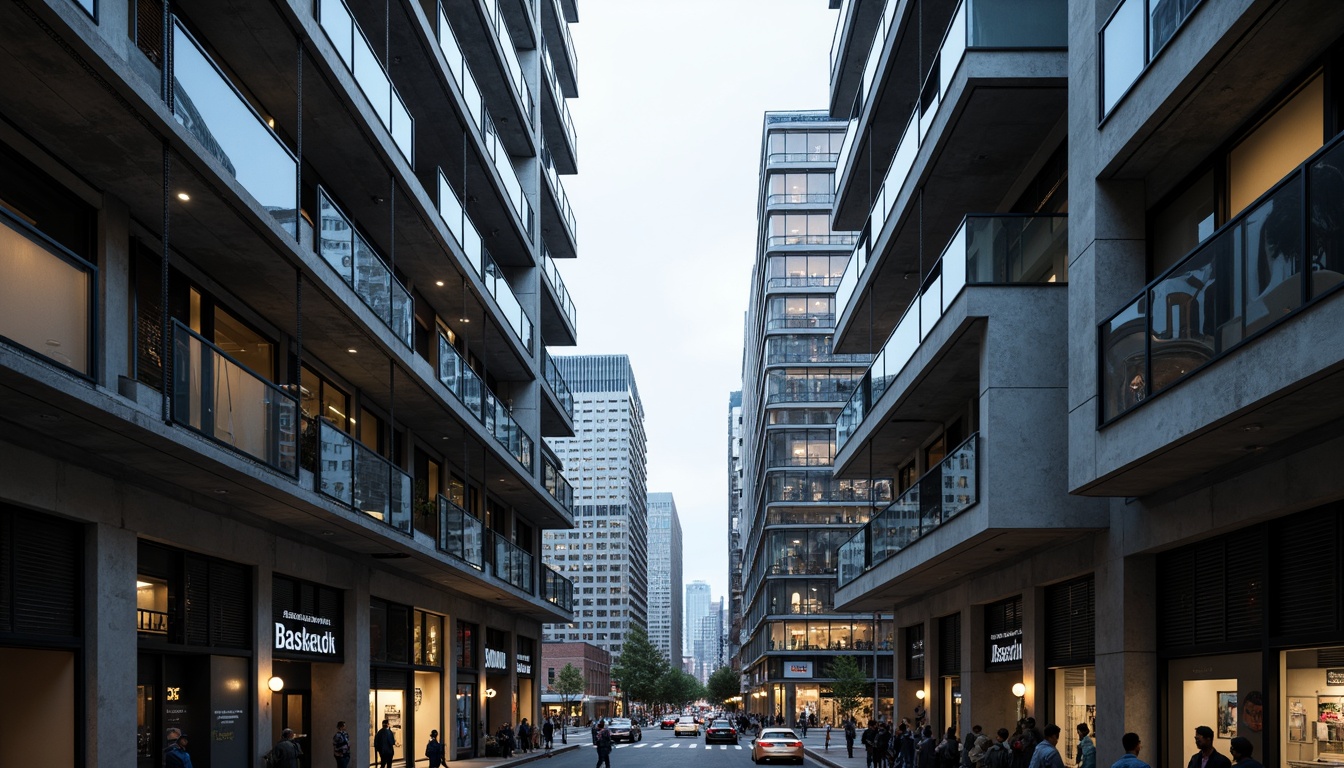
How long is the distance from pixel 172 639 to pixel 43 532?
4.34m

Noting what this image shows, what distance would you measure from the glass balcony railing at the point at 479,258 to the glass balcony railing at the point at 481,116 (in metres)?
0.91

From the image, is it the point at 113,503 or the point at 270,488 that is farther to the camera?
the point at 270,488

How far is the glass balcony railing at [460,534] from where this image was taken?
29.3 m

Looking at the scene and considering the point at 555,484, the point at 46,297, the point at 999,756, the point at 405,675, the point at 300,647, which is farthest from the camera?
the point at 555,484

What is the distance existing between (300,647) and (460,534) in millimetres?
7347

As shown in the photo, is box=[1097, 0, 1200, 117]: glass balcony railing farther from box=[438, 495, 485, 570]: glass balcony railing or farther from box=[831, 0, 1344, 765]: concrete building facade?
box=[438, 495, 485, 570]: glass balcony railing

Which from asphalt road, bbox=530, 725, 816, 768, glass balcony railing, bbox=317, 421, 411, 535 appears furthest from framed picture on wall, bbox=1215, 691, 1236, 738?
asphalt road, bbox=530, 725, 816, 768

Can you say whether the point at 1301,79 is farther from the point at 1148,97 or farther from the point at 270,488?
the point at 270,488

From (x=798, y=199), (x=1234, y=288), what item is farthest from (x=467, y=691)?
(x=798, y=199)

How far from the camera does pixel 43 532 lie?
1472 cm

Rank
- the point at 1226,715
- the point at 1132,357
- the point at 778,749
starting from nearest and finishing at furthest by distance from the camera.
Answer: the point at 1132,357, the point at 1226,715, the point at 778,749

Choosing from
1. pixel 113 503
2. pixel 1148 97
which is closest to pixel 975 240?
pixel 1148 97

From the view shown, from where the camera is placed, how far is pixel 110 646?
15.8 meters

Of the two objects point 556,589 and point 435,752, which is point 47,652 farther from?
point 556,589
